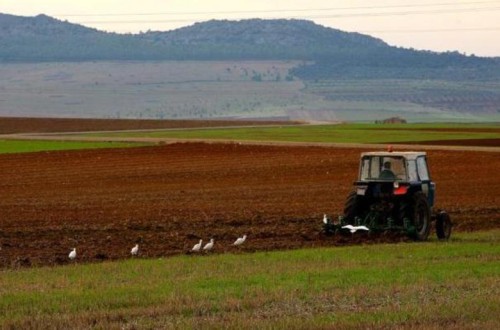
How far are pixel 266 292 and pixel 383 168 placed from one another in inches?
386

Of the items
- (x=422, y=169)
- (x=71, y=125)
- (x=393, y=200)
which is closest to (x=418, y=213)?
(x=393, y=200)

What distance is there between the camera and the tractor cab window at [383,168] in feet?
81.0

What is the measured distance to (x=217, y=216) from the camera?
30.1m

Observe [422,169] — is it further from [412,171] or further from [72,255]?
[72,255]

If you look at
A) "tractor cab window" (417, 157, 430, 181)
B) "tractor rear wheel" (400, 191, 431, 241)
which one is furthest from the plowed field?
"tractor cab window" (417, 157, 430, 181)

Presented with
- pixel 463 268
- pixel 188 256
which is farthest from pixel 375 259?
pixel 188 256

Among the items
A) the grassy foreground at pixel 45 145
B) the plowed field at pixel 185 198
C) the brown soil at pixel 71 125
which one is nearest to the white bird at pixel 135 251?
the plowed field at pixel 185 198

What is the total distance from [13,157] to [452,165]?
74.2 ft

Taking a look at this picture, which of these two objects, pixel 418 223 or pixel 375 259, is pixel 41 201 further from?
pixel 375 259

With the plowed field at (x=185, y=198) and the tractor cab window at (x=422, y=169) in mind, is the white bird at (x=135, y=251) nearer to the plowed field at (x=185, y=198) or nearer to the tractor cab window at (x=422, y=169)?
the plowed field at (x=185, y=198)

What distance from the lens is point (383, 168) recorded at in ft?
82.6

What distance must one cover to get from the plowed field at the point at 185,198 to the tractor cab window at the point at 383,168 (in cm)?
127

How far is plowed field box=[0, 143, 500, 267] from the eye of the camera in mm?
24422

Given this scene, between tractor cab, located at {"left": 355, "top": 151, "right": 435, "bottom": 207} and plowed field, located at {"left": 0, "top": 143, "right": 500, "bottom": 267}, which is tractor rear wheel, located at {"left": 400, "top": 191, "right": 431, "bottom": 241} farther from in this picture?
plowed field, located at {"left": 0, "top": 143, "right": 500, "bottom": 267}
